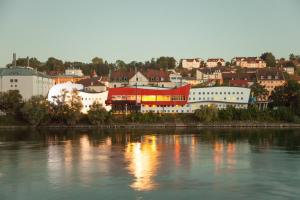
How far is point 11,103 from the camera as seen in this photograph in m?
32.2

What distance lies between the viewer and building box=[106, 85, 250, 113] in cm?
3359

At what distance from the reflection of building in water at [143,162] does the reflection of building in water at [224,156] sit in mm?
1947

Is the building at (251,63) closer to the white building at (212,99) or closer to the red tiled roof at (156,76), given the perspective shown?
the red tiled roof at (156,76)

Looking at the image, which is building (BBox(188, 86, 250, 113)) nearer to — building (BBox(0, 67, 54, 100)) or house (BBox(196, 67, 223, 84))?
building (BBox(0, 67, 54, 100))

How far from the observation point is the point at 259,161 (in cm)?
1631

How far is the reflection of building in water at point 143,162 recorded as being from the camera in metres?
12.7

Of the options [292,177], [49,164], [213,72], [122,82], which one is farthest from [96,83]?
[292,177]

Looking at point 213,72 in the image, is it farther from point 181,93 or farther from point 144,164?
point 144,164

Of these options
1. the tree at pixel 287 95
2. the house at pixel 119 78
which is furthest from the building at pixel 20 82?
the tree at pixel 287 95

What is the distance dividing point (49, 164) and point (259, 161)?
6.77 metres

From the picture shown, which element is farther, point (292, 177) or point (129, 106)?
point (129, 106)

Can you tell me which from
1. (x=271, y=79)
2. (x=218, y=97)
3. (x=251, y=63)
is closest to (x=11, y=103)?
(x=218, y=97)

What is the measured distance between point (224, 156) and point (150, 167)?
354 cm

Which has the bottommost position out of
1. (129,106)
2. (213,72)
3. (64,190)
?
(64,190)
